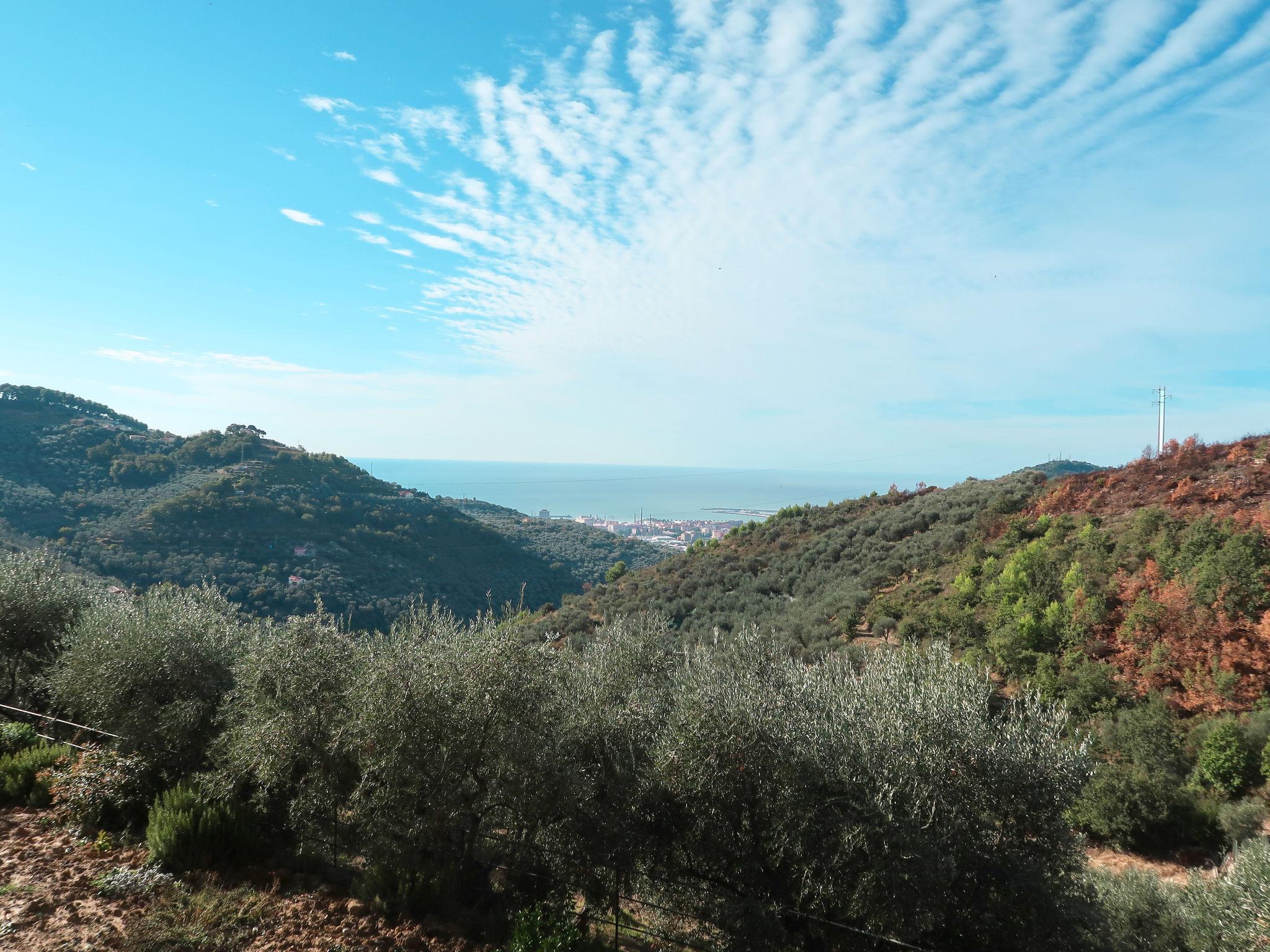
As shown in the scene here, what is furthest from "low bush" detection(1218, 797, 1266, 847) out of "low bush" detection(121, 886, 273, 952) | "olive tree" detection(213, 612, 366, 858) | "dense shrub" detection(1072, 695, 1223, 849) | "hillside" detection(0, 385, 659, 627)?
"hillside" detection(0, 385, 659, 627)

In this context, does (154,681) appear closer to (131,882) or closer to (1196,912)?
(131,882)

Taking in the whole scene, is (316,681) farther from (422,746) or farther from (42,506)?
(42,506)

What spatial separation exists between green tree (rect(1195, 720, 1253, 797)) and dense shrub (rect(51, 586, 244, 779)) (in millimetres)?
18298

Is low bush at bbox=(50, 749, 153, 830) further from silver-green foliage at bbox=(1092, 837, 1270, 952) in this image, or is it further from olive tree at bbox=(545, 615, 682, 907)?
silver-green foliage at bbox=(1092, 837, 1270, 952)

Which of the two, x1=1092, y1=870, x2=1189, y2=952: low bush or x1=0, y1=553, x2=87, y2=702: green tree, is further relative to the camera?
x1=0, y1=553, x2=87, y2=702: green tree

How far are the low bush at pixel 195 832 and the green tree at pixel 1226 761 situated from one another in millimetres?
16913

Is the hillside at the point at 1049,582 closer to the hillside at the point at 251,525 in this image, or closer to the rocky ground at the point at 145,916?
the rocky ground at the point at 145,916

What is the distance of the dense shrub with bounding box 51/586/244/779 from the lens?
1021 centimetres

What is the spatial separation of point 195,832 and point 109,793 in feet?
6.79

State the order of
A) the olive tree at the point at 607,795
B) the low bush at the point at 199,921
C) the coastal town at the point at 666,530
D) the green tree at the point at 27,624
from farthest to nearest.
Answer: the coastal town at the point at 666,530
the green tree at the point at 27,624
the olive tree at the point at 607,795
the low bush at the point at 199,921

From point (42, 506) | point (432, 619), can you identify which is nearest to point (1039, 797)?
point (432, 619)

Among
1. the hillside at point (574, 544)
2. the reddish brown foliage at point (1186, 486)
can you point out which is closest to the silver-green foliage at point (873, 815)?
the reddish brown foliage at point (1186, 486)

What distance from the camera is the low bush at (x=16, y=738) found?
11781 mm

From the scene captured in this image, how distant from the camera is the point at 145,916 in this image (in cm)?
739
